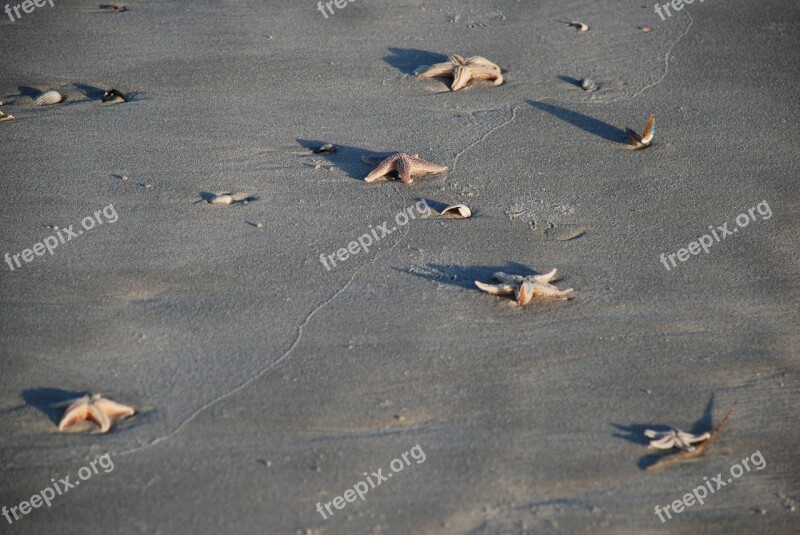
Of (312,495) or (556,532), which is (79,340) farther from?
(556,532)

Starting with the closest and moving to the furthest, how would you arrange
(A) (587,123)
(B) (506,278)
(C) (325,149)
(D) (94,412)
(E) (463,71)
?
(D) (94,412) → (B) (506,278) → (C) (325,149) → (A) (587,123) → (E) (463,71)

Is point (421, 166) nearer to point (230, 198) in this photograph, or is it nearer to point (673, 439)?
point (230, 198)

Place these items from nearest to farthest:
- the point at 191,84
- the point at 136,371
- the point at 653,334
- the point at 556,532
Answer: the point at 556,532 < the point at 136,371 < the point at 653,334 < the point at 191,84

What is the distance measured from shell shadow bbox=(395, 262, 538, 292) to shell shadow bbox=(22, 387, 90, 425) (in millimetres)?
2179

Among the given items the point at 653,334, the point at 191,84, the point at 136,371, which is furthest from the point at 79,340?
the point at 653,334

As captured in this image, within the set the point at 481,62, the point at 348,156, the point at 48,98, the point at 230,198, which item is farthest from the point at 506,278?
the point at 48,98

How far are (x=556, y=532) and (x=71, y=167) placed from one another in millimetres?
4457

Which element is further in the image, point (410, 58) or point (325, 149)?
point (410, 58)

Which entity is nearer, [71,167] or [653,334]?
[653,334]

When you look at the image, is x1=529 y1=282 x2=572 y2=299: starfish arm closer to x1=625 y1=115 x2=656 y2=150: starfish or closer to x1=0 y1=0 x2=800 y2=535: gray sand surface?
x1=0 y1=0 x2=800 y2=535: gray sand surface

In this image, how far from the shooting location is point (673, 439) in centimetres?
420

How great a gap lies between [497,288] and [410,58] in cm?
310

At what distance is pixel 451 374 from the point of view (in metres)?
4.54

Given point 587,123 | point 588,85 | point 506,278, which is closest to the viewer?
point 506,278
